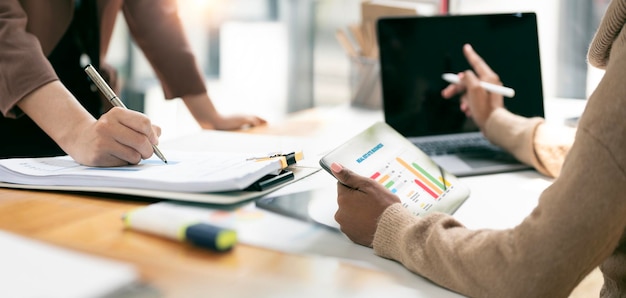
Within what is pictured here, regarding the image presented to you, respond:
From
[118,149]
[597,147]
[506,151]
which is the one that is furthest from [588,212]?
[506,151]

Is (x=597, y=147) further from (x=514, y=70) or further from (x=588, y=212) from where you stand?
(x=514, y=70)

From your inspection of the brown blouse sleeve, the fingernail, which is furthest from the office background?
the fingernail

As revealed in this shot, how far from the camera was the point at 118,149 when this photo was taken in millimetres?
Answer: 777

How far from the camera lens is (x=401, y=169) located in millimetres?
790

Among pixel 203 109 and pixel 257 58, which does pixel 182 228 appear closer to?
pixel 203 109

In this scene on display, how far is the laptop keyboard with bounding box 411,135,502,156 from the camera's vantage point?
1.14 meters

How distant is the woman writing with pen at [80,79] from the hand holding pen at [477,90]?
0.46 meters

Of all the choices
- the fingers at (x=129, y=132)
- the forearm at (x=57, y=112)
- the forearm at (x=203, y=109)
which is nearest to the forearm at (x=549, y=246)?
the fingers at (x=129, y=132)

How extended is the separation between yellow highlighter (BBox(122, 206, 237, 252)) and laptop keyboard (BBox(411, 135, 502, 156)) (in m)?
0.64

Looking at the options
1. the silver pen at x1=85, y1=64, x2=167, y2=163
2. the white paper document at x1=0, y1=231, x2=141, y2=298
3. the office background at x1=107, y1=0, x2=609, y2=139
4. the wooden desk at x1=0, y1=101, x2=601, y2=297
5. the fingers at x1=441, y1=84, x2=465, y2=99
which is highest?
the silver pen at x1=85, y1=64, x2=167, y2=163

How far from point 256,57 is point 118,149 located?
5.85 ft

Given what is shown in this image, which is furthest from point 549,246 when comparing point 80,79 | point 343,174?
point 80,79

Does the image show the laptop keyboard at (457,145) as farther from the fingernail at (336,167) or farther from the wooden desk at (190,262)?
the wooden desk at (190,262)

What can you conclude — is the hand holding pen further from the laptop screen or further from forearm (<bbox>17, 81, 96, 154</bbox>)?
forearm (<bbox>17, 81, 96, 154</bbox>)
